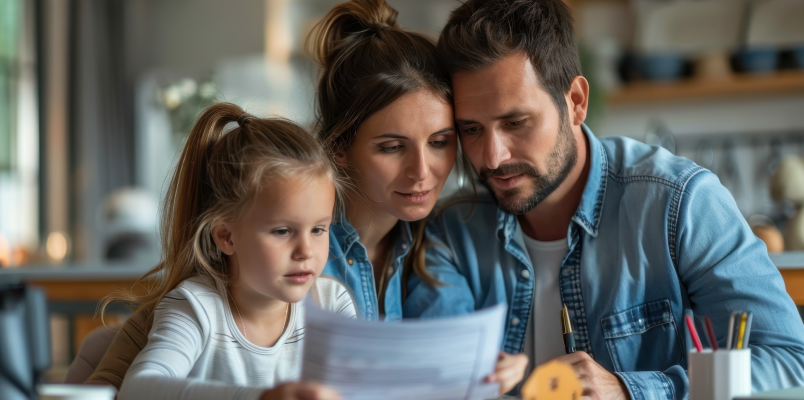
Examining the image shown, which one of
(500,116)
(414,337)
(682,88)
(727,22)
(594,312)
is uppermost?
(727,22)

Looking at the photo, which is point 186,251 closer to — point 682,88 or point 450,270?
point 450,270

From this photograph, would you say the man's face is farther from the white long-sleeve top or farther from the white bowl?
the white bowl

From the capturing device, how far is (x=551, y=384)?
0.78m

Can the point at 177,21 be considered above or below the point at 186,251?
above

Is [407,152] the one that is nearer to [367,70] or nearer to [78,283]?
[367,70]

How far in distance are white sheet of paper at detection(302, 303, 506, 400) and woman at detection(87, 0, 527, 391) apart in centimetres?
53

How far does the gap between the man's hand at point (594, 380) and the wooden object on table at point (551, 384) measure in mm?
179

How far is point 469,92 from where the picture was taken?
128cm

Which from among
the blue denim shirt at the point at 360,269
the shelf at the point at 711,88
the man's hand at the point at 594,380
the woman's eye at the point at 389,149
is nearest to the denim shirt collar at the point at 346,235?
the blue denim shirt at the point at 360,269

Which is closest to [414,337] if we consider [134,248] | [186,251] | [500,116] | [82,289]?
[186,251]

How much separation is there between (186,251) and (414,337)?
54 centimetres

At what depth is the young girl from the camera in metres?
1.00

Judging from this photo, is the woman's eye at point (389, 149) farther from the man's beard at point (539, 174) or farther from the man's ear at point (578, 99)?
the man's ear at point (578, 99)

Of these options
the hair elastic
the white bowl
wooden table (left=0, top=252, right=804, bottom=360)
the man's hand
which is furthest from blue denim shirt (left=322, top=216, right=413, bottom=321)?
wooden table (left=0, top=252, right=804, bottom=360)
